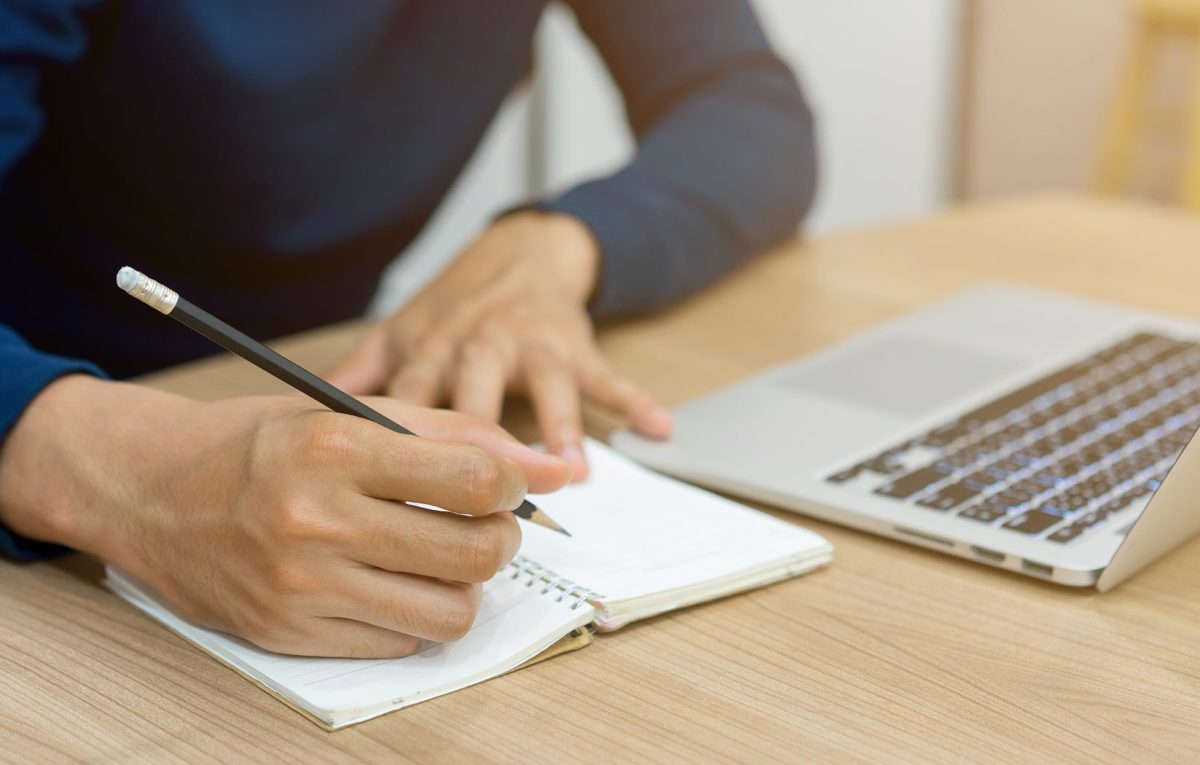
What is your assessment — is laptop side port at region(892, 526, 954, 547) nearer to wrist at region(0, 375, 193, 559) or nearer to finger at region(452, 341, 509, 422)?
finger at region(452, 341, 509, 422)

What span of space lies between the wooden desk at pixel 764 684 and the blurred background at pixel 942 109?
2.31 meters

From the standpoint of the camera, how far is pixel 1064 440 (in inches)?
29.0

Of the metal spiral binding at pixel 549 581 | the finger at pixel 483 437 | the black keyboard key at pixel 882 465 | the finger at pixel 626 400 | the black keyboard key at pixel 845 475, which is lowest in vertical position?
the metal spiral binding at pixel 549 581

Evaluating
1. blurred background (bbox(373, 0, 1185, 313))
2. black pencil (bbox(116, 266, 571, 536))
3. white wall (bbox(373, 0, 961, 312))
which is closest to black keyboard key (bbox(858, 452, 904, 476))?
black pencil (bbox(116, 266, 571, 536))

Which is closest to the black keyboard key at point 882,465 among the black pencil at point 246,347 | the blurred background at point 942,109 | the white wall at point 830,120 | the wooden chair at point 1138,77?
the black pencil at point 246,347

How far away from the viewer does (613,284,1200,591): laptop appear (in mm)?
629

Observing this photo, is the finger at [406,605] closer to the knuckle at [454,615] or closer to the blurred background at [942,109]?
the knuckle at [454,615]

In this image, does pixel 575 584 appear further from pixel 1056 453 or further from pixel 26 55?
pixel 26 55

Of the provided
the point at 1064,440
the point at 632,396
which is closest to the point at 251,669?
the point at 632,396

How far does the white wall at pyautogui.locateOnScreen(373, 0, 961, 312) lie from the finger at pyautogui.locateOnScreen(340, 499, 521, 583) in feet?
6.97

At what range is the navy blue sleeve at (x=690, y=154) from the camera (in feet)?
3.33

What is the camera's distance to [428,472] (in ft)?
1.71

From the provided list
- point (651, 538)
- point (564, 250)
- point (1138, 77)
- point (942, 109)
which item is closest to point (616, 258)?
point (564, 250)

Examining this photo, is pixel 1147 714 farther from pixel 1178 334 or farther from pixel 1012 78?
pixel 1012 78
